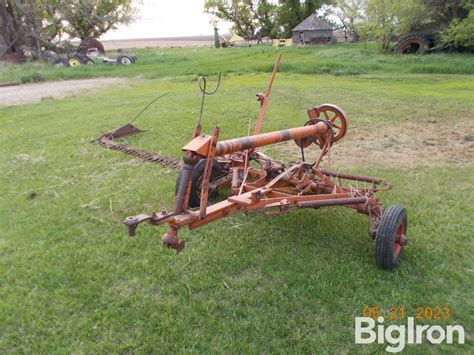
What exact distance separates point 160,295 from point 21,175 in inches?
151

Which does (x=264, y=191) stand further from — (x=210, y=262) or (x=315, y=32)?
(x=315, y=32)

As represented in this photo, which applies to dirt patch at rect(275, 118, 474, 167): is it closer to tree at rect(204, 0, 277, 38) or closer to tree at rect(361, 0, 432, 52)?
tree at rect(361, 0, 432, 52)

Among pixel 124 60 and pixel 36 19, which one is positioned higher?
pixel 36 19

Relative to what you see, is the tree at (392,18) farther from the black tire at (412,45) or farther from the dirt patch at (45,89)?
the dirt patch at (45,89)

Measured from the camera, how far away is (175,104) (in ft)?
33.9

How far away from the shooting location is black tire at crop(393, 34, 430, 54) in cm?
2112

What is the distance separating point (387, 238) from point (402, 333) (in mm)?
760

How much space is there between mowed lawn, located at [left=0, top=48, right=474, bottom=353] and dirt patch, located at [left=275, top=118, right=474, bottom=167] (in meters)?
0.05

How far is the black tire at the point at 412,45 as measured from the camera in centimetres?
2112

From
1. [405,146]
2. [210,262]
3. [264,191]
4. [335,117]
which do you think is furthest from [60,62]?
[264,191]

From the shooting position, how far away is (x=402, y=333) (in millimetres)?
2730

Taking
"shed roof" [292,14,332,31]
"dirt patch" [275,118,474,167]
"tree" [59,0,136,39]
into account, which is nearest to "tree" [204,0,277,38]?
"shed roof" [292,14,332,31]

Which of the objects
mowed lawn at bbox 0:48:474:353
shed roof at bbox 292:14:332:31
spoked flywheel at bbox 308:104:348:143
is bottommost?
mowed lawn at bbox 0:48:474:353

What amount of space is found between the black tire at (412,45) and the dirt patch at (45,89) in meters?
15.4
